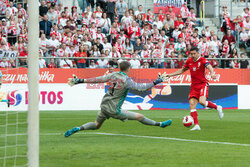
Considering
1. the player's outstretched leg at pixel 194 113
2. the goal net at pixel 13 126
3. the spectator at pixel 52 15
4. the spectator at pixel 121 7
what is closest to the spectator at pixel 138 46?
the spectator at pixel 121 7

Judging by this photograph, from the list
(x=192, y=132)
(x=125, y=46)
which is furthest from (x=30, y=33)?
(x=125, y=46)

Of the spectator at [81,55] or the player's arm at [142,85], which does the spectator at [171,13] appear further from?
the player's arm at [142,85]

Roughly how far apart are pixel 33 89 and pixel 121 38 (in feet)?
68.8

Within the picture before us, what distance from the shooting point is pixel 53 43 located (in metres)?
25.7

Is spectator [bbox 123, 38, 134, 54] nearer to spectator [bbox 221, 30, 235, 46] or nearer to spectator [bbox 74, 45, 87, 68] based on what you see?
spectator [bbox 74, 45, 87, 68]

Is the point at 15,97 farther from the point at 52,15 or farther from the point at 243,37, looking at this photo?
the point at 243,37

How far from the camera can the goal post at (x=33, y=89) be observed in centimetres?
680

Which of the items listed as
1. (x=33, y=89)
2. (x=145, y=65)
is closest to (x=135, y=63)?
(x=145, y=65)

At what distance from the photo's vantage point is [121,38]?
27.7 m

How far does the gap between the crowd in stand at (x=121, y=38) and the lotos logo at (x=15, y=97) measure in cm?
147

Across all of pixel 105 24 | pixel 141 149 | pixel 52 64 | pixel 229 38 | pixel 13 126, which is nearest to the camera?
pixel 141 149

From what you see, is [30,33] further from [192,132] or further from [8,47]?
[8,47]

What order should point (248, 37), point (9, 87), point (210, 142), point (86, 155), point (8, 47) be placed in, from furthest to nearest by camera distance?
point (248, 37) < point (9, 87) < point (8, 47) < point (210, 142) < point (86, 155)

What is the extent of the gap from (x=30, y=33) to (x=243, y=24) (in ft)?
86.8
